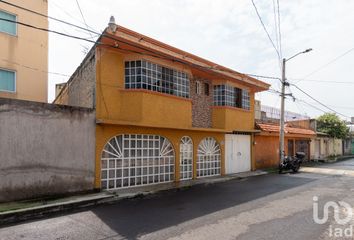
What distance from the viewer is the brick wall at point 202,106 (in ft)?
53.4

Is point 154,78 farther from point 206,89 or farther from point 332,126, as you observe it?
point 332,126

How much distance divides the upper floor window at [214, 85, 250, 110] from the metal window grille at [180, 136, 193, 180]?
3415mm

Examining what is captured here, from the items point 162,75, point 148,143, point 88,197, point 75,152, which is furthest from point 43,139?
point 162,75

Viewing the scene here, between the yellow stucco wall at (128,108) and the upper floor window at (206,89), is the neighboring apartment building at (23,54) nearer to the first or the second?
the yellow stucco wall at (128,108)

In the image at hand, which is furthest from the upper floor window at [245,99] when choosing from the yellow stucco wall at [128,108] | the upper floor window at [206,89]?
the yellow stucco wall at [128,108]

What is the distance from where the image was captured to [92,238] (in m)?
6.51

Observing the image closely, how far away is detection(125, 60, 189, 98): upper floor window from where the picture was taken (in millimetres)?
12625

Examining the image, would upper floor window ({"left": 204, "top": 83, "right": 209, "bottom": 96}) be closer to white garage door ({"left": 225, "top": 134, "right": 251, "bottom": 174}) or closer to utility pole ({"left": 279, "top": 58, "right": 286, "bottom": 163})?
white garage door ({"left": 225, "top": 134, "right": 251, "bottom": 174})

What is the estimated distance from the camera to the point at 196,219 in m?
7.90

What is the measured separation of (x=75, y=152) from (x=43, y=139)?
48.1 inches

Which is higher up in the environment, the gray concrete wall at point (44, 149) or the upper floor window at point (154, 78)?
the upper floor window at point (154, 78)

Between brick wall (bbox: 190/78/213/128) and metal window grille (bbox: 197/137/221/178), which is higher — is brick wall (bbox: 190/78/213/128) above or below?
above
